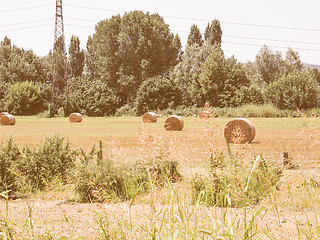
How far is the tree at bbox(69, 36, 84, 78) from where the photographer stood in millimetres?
67812

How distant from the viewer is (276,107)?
42.1 m

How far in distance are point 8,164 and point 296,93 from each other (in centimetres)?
3775

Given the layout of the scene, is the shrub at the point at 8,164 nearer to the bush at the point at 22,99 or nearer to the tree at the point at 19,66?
the bush at the point at 22,99

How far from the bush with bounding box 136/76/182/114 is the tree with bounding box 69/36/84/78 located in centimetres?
2412

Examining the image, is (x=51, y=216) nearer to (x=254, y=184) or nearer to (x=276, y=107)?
(x=254, y=184)

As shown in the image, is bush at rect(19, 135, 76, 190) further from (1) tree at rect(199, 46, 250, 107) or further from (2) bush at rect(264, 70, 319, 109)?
(1) tree at rect(199, 46, 250, 107)

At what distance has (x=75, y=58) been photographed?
68.0m

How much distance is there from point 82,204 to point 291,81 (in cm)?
3952

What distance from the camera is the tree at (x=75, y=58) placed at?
222 ft

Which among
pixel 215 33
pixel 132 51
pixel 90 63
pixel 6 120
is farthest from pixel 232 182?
pixel 90 63

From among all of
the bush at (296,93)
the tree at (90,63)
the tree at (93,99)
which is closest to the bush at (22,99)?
the tree at (93,99)

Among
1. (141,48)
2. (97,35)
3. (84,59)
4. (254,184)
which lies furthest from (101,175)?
(84,59)

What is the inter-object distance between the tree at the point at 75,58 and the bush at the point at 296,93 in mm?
40230

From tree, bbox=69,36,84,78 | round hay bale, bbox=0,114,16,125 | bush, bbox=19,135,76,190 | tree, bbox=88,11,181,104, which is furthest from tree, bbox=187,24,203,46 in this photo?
bush, bbox=19,135,76,190
